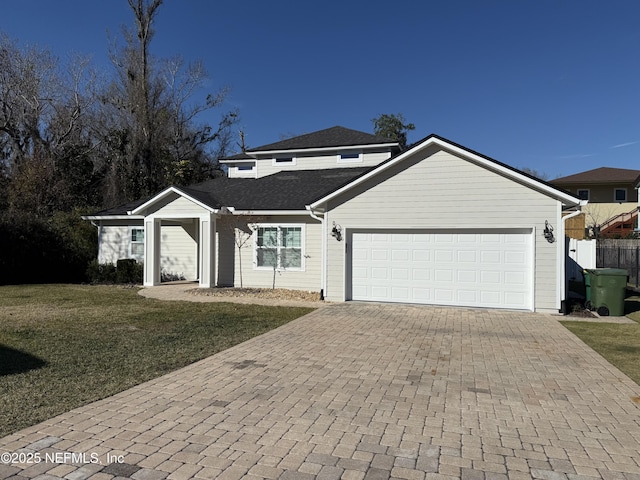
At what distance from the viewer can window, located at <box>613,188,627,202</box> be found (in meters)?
37.4

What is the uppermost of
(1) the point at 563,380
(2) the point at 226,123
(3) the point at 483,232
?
(2) the point at 226,123

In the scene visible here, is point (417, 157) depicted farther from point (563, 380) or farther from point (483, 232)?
point (563, 380)

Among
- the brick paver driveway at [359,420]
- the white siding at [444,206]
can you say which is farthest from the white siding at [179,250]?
the brick paver driveway at [359,420]

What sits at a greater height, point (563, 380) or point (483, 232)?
point (483, 232)

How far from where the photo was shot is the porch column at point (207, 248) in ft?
51.6

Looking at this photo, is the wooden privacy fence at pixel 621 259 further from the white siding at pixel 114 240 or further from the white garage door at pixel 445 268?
the white siding at pixel 114 240

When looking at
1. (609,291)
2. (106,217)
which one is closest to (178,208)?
(106,217)

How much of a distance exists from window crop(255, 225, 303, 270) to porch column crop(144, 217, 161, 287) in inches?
158

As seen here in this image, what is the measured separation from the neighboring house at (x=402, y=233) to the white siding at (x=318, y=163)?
12.4 feet

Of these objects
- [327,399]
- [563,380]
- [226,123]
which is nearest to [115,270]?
[327,399]

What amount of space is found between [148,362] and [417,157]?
9.14m

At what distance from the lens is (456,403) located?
510 cm

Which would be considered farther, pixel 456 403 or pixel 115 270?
pixel 115 270

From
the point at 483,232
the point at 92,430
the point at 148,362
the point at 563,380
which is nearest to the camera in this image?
the point at 92,430
